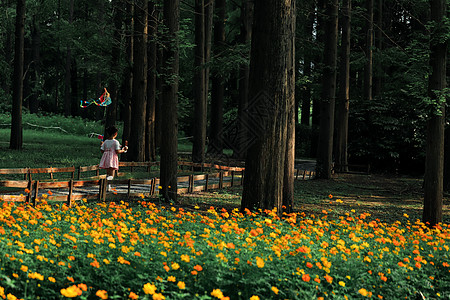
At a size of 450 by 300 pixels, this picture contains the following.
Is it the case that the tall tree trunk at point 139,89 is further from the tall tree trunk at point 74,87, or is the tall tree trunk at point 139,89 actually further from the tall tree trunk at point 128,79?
the tall tree trunk at point 74,87

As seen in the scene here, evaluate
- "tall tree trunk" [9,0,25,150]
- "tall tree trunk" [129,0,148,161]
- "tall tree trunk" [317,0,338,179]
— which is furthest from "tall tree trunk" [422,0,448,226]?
"tall tree trunk" [9,0,25,150]

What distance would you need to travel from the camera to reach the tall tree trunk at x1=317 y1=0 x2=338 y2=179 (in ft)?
67.4

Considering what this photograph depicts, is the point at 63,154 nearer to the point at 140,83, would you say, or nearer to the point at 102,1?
the point at 140,83

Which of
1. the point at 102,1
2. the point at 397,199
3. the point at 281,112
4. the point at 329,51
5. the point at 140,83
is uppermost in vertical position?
the point at 102,1

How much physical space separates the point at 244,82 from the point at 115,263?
21055 mm

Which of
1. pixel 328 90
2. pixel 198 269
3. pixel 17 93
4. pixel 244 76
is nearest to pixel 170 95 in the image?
pixel 198 269

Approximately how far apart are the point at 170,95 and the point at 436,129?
5908mm

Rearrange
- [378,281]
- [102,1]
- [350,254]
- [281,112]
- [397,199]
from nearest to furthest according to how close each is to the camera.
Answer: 1. [378,281]
2. [350,254]
3. [281,112]
4. [397,199]
5. [102,1]

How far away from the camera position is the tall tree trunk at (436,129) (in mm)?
10617

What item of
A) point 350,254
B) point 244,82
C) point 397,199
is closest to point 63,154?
point 244,82

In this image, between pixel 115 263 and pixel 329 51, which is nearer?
pixel 115 263

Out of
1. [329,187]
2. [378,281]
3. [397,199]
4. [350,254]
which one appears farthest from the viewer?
[329,187]

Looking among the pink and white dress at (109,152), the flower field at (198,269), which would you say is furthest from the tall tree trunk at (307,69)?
the flower field at (198,269)

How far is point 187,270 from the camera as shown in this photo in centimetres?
500
